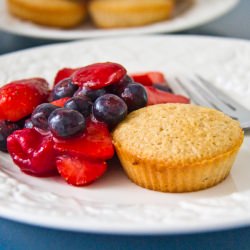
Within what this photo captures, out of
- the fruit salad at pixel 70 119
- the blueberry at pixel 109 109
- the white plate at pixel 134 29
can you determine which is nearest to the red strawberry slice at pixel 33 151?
the fruit salad at pixel 70 119

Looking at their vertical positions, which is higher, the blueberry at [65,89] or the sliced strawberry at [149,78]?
the blueberry at [65,89]

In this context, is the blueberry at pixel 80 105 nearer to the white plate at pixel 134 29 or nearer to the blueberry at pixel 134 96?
the blueberry at pixel 134 96

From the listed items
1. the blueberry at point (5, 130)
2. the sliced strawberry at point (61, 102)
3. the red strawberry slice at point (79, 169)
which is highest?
→ the sliced strawberry at point (61, 102)

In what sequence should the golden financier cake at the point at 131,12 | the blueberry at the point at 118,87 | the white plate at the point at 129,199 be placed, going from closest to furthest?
the white plate at the point at 129,199
the blueberry at the point at 118,87
the golden financier cake at the point at 131,12

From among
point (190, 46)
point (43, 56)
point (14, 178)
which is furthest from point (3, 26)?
point (14, 178)

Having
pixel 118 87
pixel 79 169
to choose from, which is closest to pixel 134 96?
pixel 118 87

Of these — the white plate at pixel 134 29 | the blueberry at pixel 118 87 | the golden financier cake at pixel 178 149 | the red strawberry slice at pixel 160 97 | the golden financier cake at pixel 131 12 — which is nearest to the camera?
the golden financier cake at pixel 178 149

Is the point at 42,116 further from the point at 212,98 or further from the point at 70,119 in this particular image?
the point at 212,98

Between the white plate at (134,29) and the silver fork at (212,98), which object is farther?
the white plate at (134,29)

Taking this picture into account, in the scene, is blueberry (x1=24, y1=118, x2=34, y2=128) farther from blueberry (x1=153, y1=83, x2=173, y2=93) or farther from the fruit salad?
blueberry (x1=153, y1=83, x2=173, y2=93)
